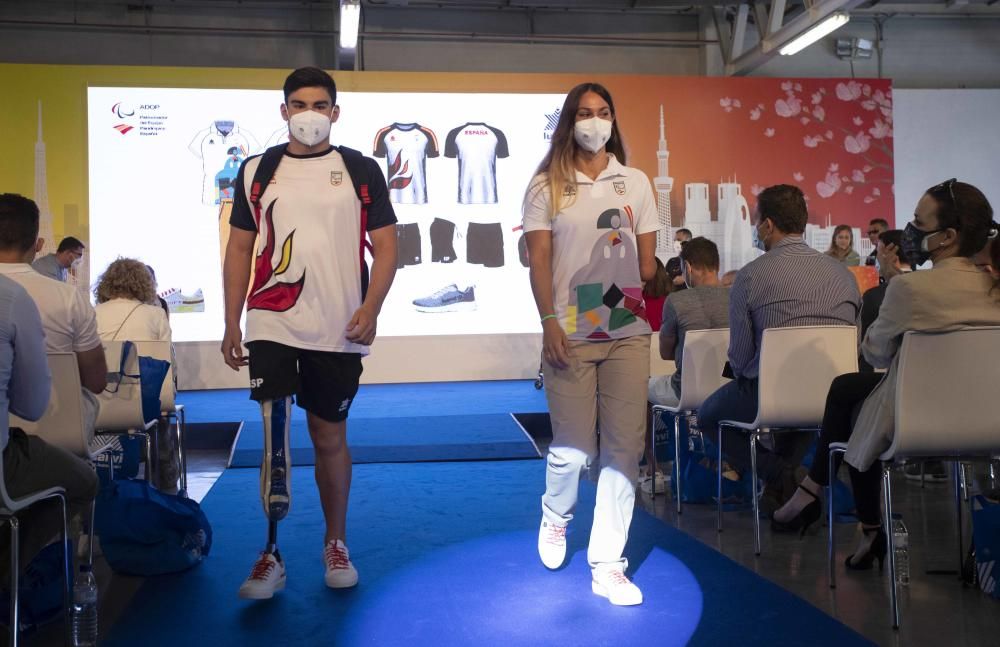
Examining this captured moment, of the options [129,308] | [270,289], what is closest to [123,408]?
[129,308]

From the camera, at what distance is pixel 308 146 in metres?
2.66

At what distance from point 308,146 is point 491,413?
170 inches

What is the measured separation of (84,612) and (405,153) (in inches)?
288

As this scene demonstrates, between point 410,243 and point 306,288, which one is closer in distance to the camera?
point 306,288

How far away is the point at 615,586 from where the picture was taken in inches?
101

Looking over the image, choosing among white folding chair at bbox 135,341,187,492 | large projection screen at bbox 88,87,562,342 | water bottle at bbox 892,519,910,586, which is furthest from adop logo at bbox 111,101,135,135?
water bottle at bbox 892,519,910,586

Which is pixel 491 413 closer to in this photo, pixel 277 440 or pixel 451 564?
pixel 451 564

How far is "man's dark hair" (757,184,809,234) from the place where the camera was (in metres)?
3.35

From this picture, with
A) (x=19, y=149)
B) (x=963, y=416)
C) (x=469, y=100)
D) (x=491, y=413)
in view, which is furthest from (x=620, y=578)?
(x=19, y=149)

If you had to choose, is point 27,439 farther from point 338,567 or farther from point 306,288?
point 338,567

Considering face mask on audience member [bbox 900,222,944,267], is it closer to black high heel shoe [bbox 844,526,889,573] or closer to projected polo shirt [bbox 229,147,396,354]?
black high heel shoe [bbox 844,526,889,573]

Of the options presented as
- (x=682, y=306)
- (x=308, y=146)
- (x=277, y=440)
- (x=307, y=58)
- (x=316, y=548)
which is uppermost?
(x=307, y=58)

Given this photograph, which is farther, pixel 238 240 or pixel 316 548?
pixel 316 548

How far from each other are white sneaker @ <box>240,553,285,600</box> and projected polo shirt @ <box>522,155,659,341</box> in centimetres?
106
